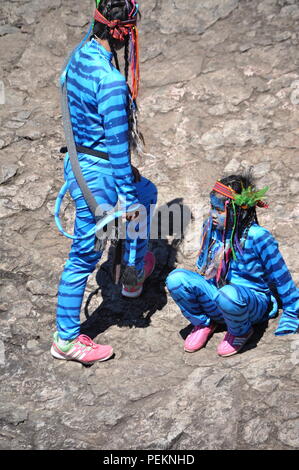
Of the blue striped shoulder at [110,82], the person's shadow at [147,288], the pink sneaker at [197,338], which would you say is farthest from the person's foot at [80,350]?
the blue striped shoulder at [110,82]

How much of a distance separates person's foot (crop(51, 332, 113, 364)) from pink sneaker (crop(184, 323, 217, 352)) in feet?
1.49

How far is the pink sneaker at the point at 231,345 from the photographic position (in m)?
3.52

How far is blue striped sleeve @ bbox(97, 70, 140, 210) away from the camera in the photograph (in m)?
3.13

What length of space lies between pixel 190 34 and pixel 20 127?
1733mm

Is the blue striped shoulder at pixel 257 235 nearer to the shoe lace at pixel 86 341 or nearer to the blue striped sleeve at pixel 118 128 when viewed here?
the blue striped sleeve at pixel 118 128

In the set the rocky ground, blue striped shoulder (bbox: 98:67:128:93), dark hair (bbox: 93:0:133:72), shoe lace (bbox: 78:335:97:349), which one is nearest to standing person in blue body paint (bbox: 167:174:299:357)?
the rocky ground

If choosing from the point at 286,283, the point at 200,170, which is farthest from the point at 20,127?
the point at 286,283

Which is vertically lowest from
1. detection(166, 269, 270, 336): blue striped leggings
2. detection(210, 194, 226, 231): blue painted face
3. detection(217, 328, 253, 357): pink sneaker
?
detection(217, 328, 253, 357): pink sneaker

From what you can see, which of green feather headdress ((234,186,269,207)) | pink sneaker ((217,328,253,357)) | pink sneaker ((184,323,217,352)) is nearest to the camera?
green feather headdress ((234,186,269,207))

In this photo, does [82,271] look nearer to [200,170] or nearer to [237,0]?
[200,170]

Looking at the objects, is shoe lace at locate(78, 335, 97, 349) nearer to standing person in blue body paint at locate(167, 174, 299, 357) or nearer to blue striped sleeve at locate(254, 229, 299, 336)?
standing person in blue body paint at locate(167, 174, 299, 357)

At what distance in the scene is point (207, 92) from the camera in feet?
17.0

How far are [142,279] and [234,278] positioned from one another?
2.31 feet

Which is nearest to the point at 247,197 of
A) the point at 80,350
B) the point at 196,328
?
the point at 196,328
